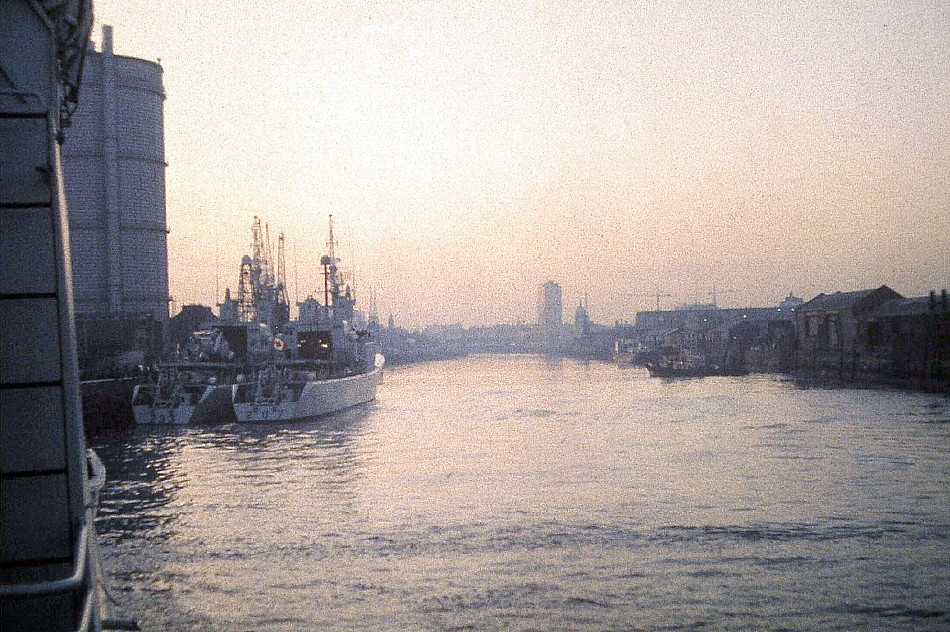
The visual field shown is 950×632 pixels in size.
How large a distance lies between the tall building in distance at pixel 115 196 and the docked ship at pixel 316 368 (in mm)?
10468

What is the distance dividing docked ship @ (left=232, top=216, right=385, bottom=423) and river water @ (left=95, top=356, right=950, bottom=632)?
8.74 metres

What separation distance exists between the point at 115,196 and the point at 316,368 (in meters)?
18.6

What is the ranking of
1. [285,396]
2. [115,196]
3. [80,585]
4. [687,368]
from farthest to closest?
[687,368] < [115,196] < [285,396] < [80,585]

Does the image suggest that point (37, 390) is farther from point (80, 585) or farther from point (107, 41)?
point (107, 41)

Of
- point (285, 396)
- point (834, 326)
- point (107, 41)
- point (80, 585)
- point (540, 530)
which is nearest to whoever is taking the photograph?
point (80, 585)

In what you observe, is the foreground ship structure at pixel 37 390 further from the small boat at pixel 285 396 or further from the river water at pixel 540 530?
the small boat at pixel 285 396

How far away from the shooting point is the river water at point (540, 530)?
1200cm

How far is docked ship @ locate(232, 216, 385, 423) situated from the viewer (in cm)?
4328

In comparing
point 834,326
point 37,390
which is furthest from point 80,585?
point 834,326

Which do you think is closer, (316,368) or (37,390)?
(37,390)

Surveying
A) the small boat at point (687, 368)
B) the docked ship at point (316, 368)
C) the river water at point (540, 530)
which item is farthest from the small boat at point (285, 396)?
the small boat at point (687, 368)

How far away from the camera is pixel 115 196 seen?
2140 inches

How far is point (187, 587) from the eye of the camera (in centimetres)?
1337

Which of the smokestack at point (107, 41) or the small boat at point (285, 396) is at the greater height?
the smokestack at point (107, 41)
